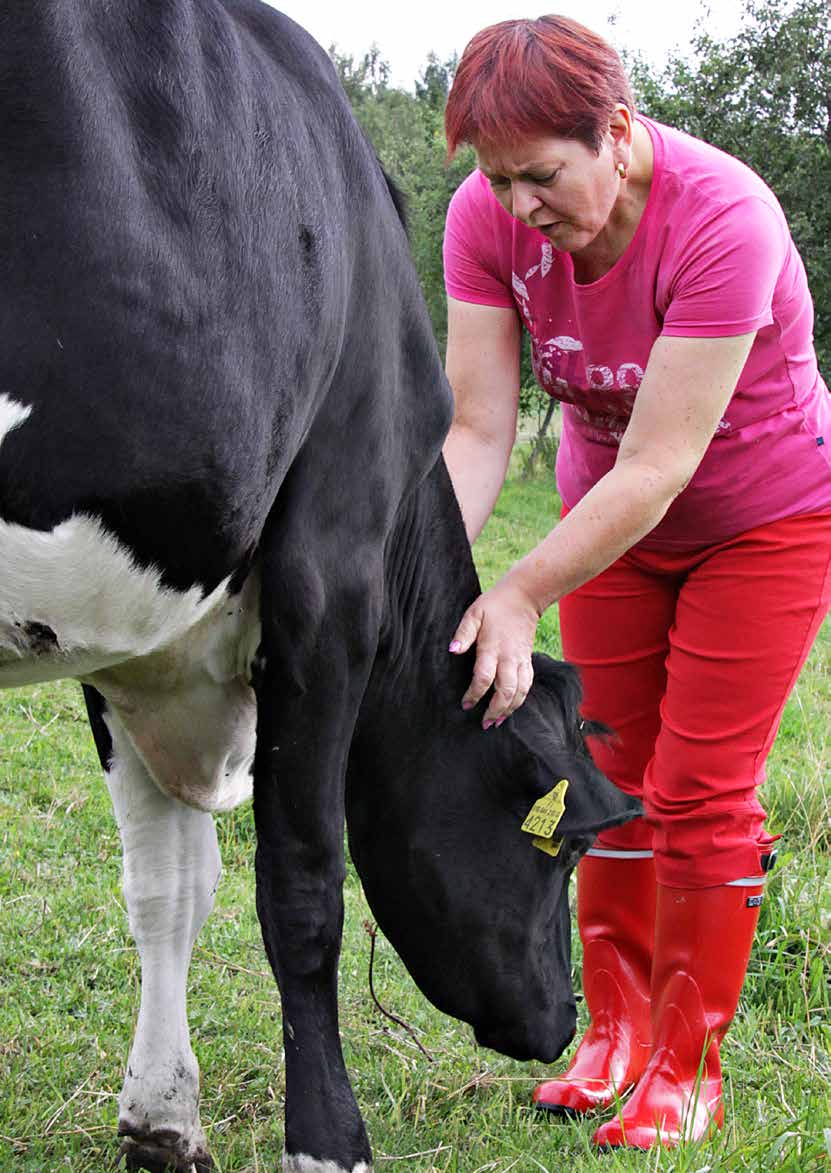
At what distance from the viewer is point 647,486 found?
2977mm

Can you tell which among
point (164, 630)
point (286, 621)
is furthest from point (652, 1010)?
point (164, 630)

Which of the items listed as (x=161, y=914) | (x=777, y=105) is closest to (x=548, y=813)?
(x=161, y=914)

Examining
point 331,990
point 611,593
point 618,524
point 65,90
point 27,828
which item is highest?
point 65,90

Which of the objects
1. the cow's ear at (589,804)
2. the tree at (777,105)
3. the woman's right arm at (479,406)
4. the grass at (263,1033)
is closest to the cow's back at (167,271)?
the woman's right arm at (479,406)

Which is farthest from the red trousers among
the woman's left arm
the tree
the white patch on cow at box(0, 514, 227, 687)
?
the tree

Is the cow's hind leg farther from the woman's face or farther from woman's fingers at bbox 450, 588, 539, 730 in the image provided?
the woman's face

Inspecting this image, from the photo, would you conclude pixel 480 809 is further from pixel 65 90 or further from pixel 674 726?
pixel 65 90

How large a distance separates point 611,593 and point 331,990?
1299mm

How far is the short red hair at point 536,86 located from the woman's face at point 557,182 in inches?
1.1

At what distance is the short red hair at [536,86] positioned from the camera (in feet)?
9.17

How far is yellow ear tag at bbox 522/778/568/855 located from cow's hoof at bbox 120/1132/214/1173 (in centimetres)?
100

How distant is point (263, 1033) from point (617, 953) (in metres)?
0.94

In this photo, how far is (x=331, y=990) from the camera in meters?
2.79

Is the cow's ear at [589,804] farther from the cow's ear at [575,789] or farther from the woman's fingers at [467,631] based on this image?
the woman's fingers at [467,631]
